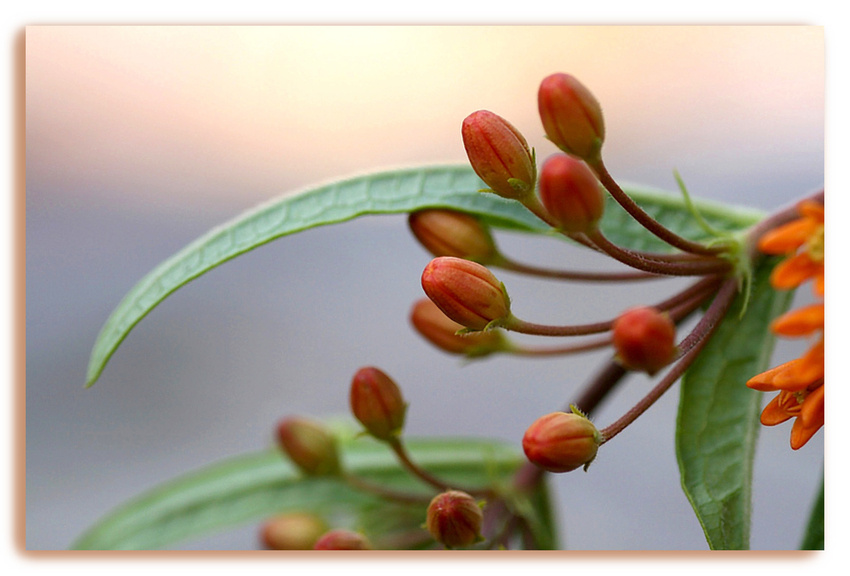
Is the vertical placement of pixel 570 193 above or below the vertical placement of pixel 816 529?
above

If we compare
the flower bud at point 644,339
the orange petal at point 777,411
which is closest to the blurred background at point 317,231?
the orange petal at point 777,411

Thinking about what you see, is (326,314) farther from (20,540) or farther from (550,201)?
(550,201)

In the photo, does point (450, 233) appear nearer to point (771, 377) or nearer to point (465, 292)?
point (465, 292)

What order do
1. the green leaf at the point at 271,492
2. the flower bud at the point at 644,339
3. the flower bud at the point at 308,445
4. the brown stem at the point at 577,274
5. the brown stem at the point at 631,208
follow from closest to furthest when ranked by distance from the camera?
the flower bud at the point at 644,339
the brown stem at the point at 631,208
the brown stem at the point at 577,274
the flower bud at the point at 308,445
the green leaf at the point at 271,492

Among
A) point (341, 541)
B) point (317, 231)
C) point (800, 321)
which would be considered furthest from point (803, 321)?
point (317, 231)

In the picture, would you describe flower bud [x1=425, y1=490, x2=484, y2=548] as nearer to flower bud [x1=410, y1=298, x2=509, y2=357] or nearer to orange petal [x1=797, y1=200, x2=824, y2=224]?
flower bud [x1=410, y1=298, x2=509, y2=357]

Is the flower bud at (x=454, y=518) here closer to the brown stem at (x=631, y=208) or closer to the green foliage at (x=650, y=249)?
the green foliage at (x=650, y=249)
